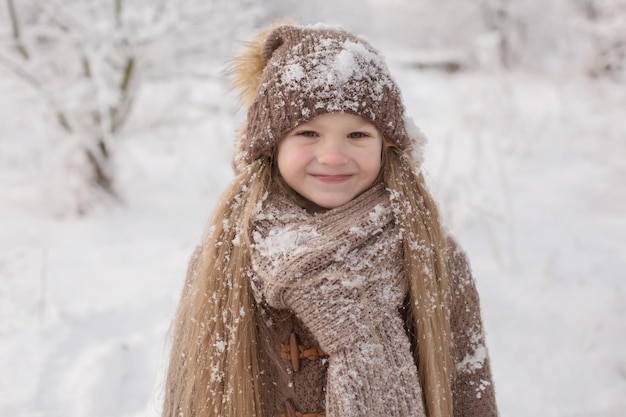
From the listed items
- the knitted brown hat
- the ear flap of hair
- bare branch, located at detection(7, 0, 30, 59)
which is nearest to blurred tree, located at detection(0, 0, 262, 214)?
bare branch, located at detection(7, 0, 30, 59)

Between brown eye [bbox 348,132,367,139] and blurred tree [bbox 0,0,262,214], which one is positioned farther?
blurred tree [bbox 0,0,262,214]

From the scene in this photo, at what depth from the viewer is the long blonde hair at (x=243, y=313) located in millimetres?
1252

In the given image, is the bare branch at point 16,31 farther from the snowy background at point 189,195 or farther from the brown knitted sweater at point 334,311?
the brown knitted sweater at point 334,311

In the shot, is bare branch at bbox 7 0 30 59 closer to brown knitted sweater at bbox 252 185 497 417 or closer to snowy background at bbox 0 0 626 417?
snowy background at bbox 0 0 626 417

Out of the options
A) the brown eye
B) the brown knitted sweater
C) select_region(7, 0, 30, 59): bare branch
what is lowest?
the brown knitted sweater

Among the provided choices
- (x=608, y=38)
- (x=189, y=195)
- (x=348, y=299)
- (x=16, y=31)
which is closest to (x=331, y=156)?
(x=348, y=299)

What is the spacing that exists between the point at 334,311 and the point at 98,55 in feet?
15.7

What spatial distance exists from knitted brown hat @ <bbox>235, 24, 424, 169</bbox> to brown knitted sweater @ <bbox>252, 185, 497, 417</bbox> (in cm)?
16

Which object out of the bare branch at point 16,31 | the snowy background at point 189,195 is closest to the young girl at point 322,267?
the snowy background at point 189,195

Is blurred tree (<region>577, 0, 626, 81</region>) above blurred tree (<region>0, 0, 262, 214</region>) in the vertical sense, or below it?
above

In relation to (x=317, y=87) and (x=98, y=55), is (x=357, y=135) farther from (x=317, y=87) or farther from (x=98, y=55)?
(x=98, y=55)

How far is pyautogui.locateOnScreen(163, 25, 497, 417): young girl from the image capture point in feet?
3.81

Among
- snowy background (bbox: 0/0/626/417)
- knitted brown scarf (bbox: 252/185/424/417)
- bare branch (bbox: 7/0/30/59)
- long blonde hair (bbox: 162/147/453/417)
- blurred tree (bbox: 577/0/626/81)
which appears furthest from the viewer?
blurred tree (bbox: 577/0/626/81)

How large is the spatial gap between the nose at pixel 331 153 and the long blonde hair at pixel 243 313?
5.8 inches
